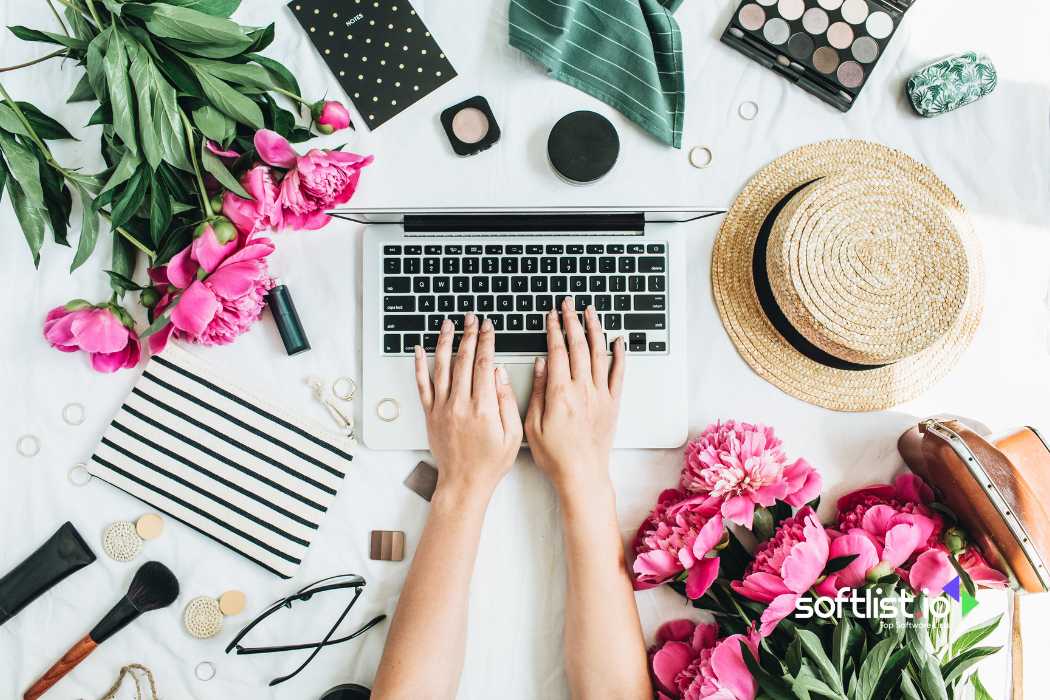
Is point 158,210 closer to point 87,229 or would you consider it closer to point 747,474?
point 87,229

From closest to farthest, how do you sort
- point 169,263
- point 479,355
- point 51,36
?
point 51,36, point 169,263, point 479,355

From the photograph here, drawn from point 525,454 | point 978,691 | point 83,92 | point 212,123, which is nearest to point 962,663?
point 978,691

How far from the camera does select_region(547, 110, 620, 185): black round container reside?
0.81 m

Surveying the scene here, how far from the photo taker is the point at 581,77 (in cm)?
83

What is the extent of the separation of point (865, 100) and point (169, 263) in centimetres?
80

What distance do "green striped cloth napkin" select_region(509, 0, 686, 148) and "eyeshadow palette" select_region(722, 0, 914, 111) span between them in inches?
4.3

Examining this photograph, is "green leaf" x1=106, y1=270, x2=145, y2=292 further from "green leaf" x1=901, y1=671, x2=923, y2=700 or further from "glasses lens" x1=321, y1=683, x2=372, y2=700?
"green leaf" x1=901, y1=671, x2=923, y2=700

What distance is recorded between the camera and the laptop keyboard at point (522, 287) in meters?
0.80

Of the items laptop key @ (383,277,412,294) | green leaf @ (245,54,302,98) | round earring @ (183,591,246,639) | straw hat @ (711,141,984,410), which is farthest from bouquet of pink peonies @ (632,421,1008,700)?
green leaf @ (245,54,302,98)

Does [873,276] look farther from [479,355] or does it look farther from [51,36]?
[51,36]

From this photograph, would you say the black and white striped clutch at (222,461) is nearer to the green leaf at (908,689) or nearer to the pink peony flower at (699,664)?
the pink peony flower at (699,664)

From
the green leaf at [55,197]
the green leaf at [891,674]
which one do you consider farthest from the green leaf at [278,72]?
the green leaf at [891,674]

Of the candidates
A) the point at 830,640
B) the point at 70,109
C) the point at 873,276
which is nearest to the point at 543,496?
the point at 830,640

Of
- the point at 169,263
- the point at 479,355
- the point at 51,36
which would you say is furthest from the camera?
the point at 479,355
